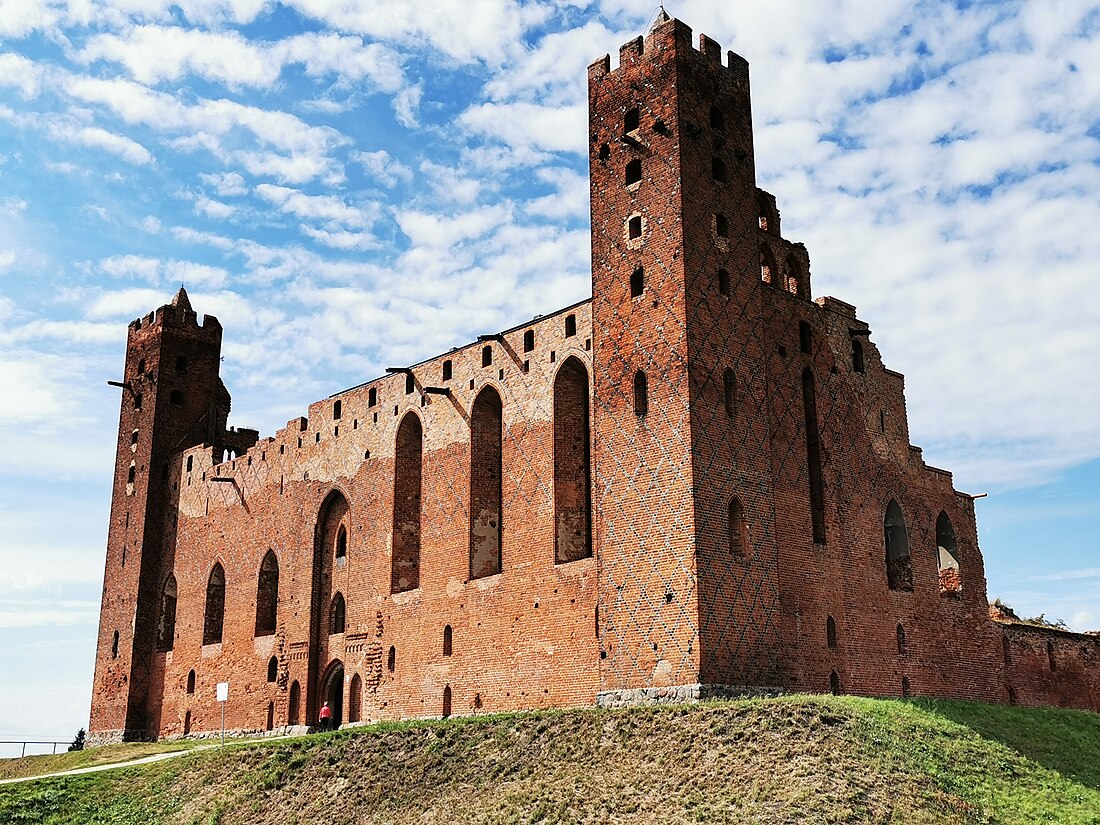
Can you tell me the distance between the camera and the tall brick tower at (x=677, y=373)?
18.2m

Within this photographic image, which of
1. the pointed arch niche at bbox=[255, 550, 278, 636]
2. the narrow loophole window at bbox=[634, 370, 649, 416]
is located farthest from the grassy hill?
the pointed arch niche at bbox=[255, 550, 278, 636]

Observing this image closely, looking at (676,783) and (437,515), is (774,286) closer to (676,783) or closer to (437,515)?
(437,515)

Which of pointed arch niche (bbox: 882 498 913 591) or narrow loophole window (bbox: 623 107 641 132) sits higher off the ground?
narrow loophole window (bbox: 623 107 641 132)

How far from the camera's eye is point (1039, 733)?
2009 cm

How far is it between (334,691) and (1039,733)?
15.9 meters

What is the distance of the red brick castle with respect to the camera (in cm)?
1889

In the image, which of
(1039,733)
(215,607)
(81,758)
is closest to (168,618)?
(215,607)

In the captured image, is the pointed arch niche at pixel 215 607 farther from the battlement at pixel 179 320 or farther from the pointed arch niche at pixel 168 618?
the battlement at pixel 179 320

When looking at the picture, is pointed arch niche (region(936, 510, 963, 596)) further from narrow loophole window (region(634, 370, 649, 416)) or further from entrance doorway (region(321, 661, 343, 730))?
entrance doorway (region(321, 661, 343, 730))

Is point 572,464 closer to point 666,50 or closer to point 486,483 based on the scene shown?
point 486,483

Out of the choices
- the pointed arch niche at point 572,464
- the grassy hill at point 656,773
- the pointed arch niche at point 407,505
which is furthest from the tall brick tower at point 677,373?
the pointed arch niche at point 407,505

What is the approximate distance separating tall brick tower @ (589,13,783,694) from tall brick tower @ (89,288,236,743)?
58.9 ft

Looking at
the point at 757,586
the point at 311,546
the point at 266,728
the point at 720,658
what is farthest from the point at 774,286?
the point at 266,728

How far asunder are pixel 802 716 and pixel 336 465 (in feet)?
52.4
